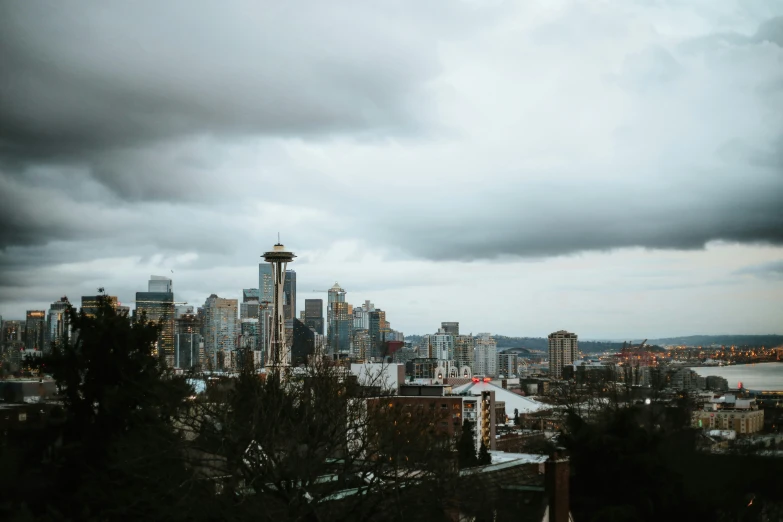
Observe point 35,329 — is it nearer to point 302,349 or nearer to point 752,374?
point 302,349

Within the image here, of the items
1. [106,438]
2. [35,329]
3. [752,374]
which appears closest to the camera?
[106,438]

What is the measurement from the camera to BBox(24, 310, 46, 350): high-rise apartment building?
37.6m

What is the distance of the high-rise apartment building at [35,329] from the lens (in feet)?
123

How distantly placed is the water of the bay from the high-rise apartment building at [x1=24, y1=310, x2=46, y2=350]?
50845 millimetres

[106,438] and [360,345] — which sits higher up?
[106,438]

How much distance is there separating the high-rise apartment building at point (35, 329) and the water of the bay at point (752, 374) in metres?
50.8

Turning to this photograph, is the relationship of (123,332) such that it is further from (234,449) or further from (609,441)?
(609,441)

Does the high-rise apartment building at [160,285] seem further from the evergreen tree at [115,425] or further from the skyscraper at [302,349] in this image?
the evergreen tree at [115,425]

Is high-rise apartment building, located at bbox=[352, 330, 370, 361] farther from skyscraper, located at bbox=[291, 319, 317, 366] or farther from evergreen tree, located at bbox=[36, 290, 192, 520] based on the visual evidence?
evergreen tree, located at bbox=[36, 290, 192, 520]

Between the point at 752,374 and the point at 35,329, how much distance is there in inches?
2356

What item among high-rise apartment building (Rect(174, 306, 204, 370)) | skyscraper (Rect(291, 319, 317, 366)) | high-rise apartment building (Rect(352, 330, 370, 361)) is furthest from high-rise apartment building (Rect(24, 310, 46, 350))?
high-rise apartment building (Rect(352, 330, 370, 361))

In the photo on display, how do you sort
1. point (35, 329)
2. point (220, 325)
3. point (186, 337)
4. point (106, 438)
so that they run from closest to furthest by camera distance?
1. point (106, 438)
2. point (35, 329)
3. point (186, 337)
4. point (220, 325)

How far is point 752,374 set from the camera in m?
71.4

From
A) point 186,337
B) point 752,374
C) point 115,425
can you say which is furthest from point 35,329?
point 186,337
